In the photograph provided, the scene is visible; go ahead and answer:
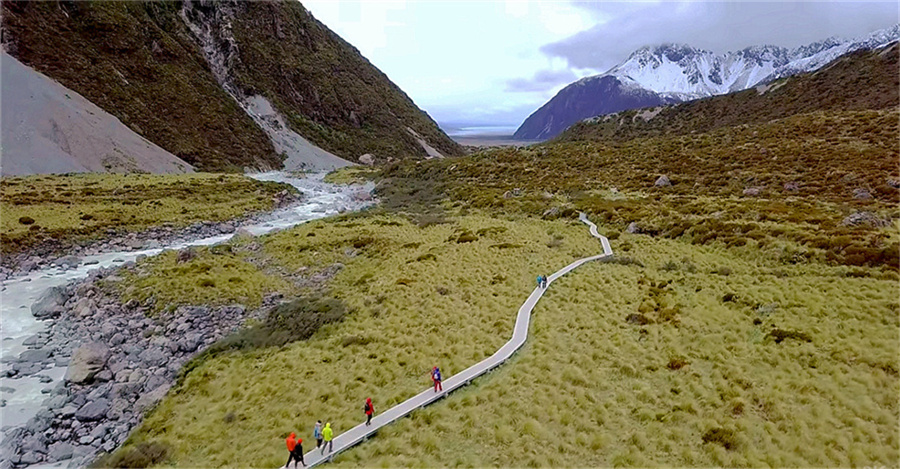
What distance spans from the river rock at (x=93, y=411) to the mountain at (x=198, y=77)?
10788 cm

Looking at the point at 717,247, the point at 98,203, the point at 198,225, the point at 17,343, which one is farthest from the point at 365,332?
the point at 98,203

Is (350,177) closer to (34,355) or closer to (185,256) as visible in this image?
(185,256)

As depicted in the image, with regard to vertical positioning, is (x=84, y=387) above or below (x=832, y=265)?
above

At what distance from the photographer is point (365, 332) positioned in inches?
976

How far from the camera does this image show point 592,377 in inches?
771

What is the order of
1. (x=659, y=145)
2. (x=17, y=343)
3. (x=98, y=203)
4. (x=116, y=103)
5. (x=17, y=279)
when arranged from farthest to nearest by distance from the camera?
(x=116, y=103) < (x=659, y=145) < (x=98, y=203) < (x=17, y=279) < (x=17, y=343)

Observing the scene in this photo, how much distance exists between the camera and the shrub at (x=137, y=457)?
15.4 m

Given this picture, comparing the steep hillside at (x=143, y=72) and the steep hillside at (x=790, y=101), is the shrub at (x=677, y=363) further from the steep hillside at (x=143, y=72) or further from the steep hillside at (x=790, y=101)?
the steep hillside at (x=143, y=72)

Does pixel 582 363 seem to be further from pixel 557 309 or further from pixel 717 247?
pixel 717 247

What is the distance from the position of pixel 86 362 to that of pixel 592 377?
2333 centimetres

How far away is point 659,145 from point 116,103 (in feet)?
411

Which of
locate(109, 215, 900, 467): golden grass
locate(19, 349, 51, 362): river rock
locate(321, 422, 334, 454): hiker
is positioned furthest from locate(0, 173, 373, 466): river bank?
locate(321, 422, 334, 454): hiker

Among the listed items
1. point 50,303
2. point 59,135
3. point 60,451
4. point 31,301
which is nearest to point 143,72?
point 59,135

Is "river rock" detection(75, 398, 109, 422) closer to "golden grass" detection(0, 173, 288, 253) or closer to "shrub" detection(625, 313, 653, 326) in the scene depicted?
"shrub" detection(625, 313, 653, 326)
